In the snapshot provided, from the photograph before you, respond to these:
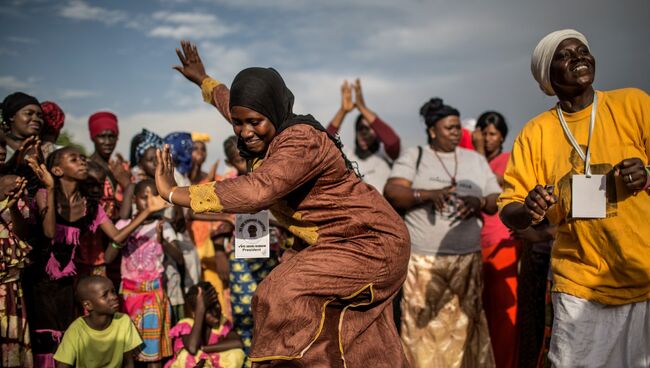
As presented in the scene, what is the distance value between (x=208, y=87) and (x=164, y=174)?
144cm

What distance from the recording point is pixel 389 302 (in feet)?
12.4

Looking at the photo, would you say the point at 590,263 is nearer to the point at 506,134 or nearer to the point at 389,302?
the point at 389,302

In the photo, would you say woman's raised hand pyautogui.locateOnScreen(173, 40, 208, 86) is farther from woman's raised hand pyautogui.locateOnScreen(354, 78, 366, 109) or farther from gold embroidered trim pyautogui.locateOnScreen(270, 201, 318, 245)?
woman's raised hand pyautogui.locateOnScreen(354, 78, 366, 109)

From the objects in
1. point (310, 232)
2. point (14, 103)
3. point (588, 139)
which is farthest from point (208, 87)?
point (588, 139)

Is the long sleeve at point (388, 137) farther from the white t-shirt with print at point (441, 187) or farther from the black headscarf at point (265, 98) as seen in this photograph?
the black headscarf at point (265, 98)

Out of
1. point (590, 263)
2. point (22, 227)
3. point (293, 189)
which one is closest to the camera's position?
point (293, 189)

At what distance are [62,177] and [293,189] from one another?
2.84m

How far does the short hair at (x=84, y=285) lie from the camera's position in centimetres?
523

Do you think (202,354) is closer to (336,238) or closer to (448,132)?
(336,238)

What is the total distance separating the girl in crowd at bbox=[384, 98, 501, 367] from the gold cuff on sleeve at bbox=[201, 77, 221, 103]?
214 centimetres

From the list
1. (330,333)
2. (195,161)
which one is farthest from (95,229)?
(330,333)

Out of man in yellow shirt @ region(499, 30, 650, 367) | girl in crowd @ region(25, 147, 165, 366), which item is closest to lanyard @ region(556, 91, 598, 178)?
man in yellow shirt @ region(499, 30, 650, 367)

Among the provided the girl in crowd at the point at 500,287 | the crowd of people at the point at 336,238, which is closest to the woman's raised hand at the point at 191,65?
the crowd of people at the point at 336,238

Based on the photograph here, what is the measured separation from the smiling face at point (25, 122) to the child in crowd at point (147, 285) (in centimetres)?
108
